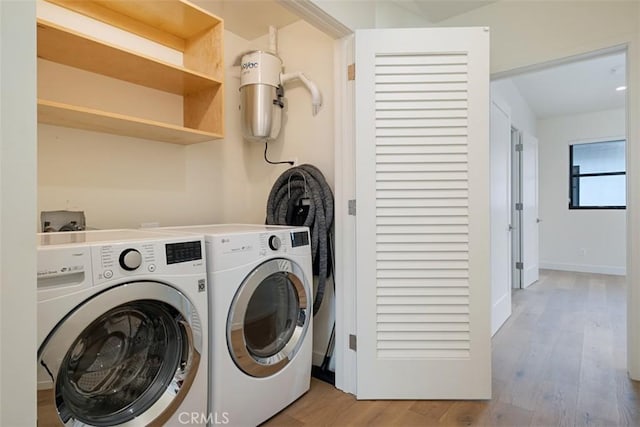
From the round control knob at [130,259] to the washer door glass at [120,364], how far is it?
0.14 metres

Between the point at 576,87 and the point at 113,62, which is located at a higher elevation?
the point at 576,87

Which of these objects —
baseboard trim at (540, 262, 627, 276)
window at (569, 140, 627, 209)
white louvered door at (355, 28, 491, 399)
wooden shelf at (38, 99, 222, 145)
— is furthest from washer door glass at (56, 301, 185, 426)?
window at (569, 140, 627, 209)

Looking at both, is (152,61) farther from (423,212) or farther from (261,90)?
(423,212)

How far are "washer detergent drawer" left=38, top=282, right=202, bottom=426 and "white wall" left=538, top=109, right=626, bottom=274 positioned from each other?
604cm

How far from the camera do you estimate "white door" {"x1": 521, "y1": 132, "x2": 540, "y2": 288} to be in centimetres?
443

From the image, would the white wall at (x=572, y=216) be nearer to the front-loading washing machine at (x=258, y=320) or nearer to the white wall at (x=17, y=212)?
the front-loading washing machine at (x=258, y=320)

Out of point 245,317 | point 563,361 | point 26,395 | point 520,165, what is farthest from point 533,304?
point 26,395

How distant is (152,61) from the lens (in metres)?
1.68

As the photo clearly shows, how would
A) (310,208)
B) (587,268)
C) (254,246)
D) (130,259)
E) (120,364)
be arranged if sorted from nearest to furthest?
1. (130,259)
2. (120,364)
3. (254,246)
4. (310,208)
5. (587,268)

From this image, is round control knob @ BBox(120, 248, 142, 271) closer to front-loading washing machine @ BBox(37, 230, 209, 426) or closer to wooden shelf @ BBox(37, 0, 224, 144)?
front-loading washing machine @ BBox(37, 230, 209, 426)

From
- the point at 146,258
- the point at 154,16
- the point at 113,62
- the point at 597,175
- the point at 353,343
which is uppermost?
the point at 154,16

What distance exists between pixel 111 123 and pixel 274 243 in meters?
0.95

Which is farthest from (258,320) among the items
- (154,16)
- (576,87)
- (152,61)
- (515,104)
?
(576,87)

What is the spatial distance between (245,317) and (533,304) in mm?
3353
